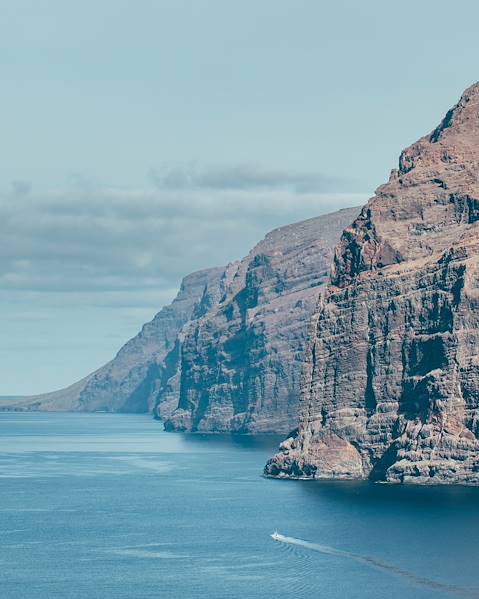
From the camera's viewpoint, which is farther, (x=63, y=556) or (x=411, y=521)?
(x=411, y=521)

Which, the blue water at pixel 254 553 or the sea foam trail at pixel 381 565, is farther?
the blue water at pixel 254 553

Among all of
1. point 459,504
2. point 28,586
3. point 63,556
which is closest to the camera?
point 28,586

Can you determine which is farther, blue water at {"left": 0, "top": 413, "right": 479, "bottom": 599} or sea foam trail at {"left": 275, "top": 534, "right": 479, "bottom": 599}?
blue water at {"left": 0, "top": 413, "right": 479, "bottom": 599}

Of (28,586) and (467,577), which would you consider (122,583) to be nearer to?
(28,586)

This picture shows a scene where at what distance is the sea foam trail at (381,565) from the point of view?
5405 inches

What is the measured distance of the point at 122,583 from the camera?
146000mm

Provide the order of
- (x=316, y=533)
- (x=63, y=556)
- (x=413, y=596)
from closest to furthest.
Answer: (x=413, y=596) < (x=63, y=556) < (x=316, y=533)

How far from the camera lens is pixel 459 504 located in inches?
7564

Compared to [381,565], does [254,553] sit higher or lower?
higher

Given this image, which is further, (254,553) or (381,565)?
(254,553)

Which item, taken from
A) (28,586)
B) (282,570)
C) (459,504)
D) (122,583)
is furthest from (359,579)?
(459,504)

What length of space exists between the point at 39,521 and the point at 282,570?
5188cm

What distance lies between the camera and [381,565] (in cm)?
15225

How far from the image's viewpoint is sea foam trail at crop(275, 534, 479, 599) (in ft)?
450
